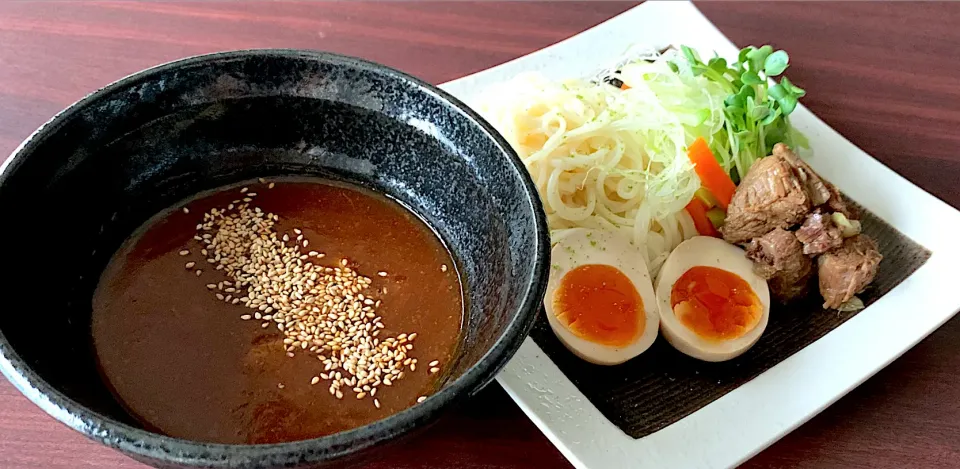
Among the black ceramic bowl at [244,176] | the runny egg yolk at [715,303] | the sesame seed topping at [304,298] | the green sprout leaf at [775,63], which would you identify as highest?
the black ceramic bowl at [244,176]

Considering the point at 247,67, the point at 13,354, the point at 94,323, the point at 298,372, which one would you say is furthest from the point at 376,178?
the point at 13,354

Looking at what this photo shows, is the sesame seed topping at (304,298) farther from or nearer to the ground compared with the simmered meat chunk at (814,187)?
farther from the ground

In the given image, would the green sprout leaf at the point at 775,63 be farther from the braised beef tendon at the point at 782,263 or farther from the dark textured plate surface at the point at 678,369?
the dark textured plate surface at the point at 678,369

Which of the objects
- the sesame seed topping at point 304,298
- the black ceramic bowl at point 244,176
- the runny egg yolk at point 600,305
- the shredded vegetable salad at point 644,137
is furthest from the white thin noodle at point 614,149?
the sesame seed topping at point 304,298

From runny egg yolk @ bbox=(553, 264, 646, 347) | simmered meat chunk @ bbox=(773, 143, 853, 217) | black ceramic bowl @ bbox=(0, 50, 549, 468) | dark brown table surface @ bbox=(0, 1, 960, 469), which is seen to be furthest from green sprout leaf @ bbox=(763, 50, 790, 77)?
black ceramic bowl @ bbox=(0, 50, 549, 468)

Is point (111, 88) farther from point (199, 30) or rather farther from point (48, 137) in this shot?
point (199, 30)

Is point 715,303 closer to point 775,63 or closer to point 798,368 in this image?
point 798,368
